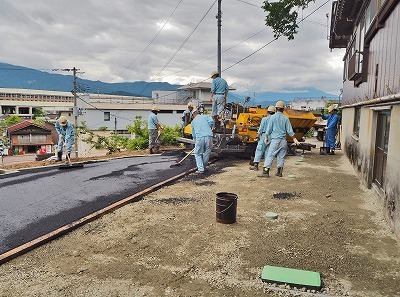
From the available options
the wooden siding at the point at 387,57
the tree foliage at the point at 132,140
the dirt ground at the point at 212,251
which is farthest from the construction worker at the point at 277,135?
the tree foliage at the point at 132,140

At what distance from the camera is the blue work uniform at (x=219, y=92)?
8805 millimetres

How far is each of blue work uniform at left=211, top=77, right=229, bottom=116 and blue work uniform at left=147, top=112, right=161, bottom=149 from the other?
2.66 meters

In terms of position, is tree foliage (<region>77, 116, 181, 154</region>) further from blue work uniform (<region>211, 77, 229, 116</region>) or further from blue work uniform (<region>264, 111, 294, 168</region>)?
blue work uniform (<region>264, 111, 294, 168</region>)

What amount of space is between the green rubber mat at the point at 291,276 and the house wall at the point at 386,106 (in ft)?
5.18

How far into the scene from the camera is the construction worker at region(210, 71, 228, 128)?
880cm

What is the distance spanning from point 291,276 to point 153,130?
8.81 m

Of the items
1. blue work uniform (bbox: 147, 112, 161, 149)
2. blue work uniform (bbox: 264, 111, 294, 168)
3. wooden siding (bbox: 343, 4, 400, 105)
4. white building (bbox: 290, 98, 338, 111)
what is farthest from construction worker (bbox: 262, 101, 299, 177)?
white building (bbox: 290, 98, 338, 111)

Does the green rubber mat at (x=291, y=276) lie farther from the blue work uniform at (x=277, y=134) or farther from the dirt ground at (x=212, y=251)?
the blue work uniform at (x=277, y=134)

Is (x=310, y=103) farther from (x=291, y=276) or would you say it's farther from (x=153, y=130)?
(x=291, y=276)

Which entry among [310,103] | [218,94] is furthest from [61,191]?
[310,103]

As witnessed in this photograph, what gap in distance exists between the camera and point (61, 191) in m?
5.75

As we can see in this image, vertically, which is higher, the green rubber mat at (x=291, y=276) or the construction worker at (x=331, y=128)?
the construction worker at (x=331, y=128)

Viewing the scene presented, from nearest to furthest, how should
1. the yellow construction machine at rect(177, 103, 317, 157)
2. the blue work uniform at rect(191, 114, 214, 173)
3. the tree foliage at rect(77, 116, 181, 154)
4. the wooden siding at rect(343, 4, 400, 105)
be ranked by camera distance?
1. the wooden siding at rect(343, 4, 400, 105)
2. the blue work uniform at rect(191, 114, 214, 173)
3. the yellow construction machine at rect(177, 103, 317, 157)
4. the tree foliage at rect(77, 116, 181, 154)

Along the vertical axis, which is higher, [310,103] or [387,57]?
[310,103]
